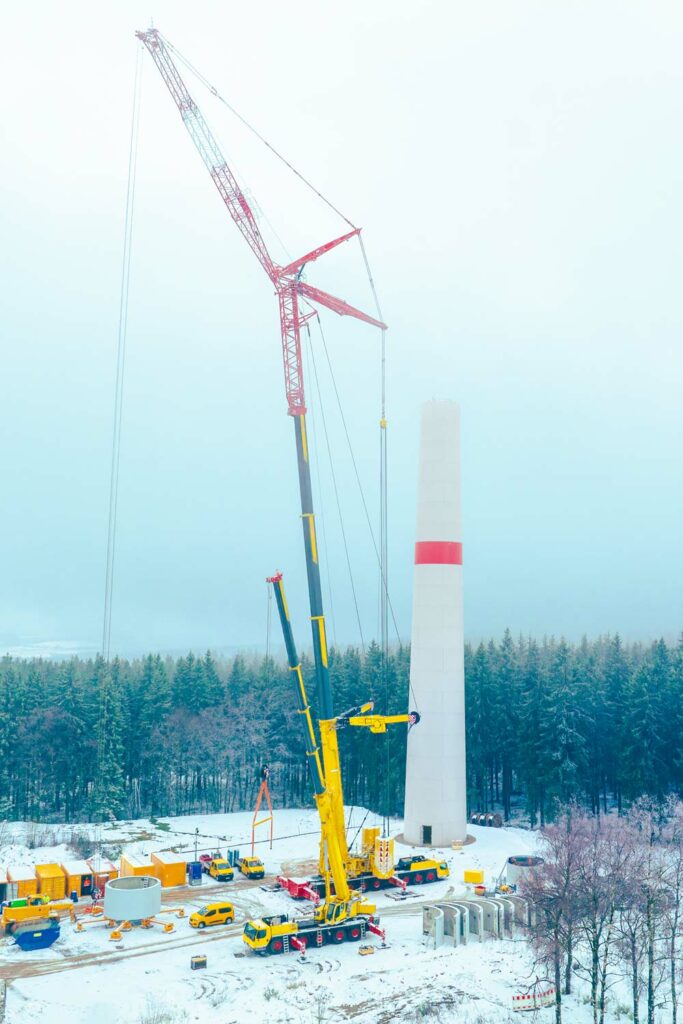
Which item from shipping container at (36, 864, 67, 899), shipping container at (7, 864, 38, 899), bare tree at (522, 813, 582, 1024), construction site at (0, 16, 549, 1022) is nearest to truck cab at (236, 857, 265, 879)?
construction site at (0, 16, 549, 1022)

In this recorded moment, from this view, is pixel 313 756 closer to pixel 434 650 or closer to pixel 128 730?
pixel 434 650

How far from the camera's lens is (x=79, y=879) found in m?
42.4

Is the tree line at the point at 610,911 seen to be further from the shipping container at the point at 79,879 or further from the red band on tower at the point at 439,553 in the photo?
the red band on tower at the point at 439,553

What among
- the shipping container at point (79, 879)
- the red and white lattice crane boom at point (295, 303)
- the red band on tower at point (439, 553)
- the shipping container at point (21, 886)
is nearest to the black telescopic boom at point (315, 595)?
the red and white lattice crane boom at point (295, 303)

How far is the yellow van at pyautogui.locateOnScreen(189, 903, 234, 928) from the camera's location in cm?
3775

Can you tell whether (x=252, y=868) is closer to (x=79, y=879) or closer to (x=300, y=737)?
(x=79, y=879)

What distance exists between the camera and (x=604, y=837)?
3291 centimetres

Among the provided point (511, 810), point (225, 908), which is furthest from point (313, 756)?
point (511, 810)

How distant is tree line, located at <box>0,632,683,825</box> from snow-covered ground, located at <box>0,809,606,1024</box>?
26.2 metres

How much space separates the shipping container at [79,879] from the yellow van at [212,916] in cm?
713

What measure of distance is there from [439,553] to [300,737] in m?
26.6

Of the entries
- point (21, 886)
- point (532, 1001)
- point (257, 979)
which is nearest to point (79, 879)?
point (21, 886)

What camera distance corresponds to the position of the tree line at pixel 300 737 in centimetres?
6350

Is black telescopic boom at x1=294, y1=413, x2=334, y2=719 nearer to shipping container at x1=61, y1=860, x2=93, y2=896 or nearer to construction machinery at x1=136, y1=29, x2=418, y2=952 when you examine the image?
construction machinery at x1=136, y1=29, x2=418, y2=952
